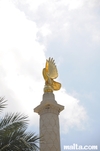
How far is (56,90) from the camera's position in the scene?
1917 cm

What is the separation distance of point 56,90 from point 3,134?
495 inches

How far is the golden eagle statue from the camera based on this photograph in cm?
1871

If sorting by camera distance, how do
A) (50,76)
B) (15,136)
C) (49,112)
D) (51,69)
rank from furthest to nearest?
(51,69), (50,76), (49,112), (15,136)

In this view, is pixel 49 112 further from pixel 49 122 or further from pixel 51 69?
pixel 51 69

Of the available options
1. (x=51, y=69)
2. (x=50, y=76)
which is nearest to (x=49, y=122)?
(x=50, y=76)

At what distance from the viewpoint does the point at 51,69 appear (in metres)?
19.6

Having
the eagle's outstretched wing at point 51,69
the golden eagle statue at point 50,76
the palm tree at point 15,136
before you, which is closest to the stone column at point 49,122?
the golden eagle statue at point 50,76

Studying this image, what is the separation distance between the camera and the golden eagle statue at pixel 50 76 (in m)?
18.7

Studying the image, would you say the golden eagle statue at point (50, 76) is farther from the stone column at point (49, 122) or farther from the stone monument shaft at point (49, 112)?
the stone column at point (49, 122)

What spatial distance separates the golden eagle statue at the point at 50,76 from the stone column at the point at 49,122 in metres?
0.64

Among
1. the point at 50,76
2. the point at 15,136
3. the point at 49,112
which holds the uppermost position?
the point at 50,76

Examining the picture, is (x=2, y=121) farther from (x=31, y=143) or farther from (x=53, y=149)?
(x=53, y=149)

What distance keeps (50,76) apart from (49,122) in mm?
4001

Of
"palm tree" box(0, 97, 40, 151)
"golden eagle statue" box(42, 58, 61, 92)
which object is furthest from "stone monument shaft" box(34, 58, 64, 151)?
"palm tree" box(0, 97, 40, 151)
